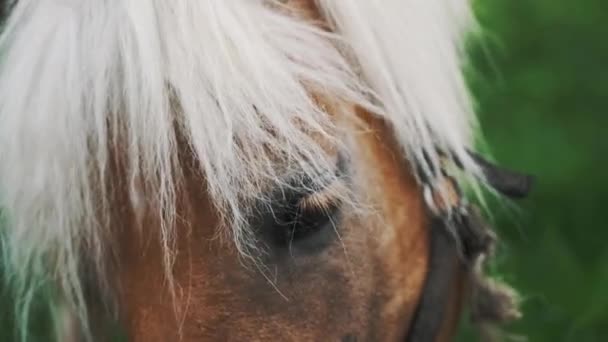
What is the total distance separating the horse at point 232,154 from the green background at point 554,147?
1.72 ft

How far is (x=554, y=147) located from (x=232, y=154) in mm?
814

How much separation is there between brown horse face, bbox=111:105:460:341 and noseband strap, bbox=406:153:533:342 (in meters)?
0.03

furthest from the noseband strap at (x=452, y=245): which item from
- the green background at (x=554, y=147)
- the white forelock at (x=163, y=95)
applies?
the green background at (x=554, y=147)

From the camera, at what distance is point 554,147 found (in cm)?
132

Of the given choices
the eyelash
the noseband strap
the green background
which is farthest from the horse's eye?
the green background

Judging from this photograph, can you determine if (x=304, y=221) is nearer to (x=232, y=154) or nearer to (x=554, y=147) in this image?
(x=232, y=154)

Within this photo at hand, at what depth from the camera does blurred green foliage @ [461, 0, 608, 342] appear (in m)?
1.27

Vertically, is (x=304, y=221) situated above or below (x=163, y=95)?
below

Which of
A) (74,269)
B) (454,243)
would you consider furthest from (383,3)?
(74,269)

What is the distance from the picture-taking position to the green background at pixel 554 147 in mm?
1266

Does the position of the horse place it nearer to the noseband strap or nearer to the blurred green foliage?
the noseband strap

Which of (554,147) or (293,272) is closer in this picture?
(293,272)

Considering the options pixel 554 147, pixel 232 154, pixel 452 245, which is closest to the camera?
pixel 232 154

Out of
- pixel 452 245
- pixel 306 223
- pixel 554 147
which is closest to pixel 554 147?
pixel 554 147
